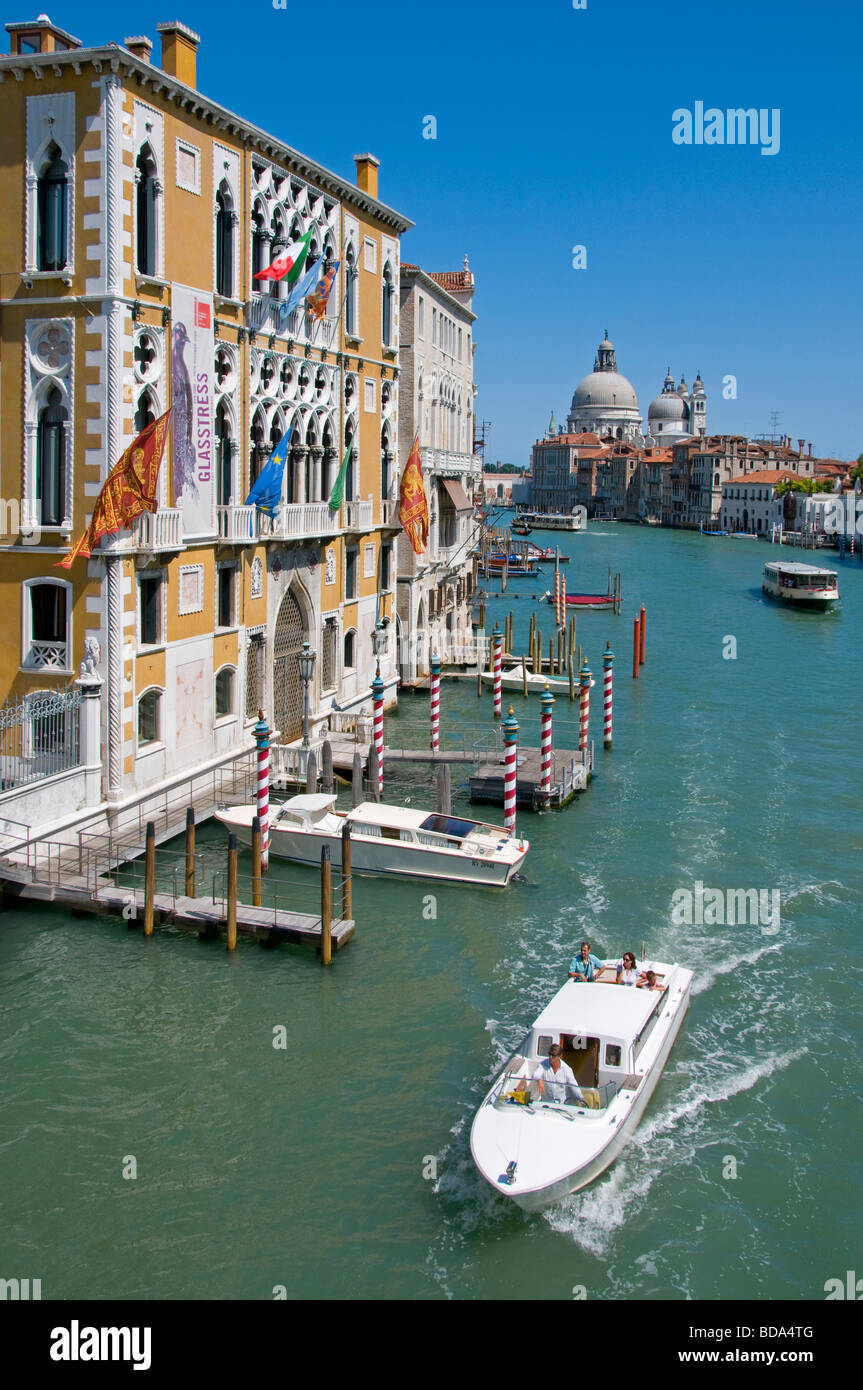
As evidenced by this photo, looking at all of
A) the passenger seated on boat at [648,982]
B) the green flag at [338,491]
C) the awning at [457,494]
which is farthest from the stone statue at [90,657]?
the awning at [457,494]

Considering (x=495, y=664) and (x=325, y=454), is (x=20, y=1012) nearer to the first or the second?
(x=325, y=454)

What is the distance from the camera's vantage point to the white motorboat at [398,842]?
19203 mm

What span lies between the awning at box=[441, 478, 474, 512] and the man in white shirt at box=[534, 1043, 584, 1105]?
2810 cm

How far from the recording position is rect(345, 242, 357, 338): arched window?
90.0 feet

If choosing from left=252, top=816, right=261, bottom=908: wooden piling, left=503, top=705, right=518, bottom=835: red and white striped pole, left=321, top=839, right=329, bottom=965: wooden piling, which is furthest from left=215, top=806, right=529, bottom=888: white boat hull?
left=321, top=839, right=329, bottom=965: wooden piling

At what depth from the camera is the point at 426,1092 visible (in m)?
13.2

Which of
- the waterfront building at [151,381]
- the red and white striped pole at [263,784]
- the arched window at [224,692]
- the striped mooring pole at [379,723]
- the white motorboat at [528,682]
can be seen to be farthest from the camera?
the white motorboat at [528,682]

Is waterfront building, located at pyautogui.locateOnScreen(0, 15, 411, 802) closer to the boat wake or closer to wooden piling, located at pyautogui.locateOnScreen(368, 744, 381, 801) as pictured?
wooden piling, located at pyautogui.locateOnScreen(368, 744, 381, 801)

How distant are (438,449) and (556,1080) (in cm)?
2778

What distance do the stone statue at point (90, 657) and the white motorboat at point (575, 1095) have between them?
26.0ft

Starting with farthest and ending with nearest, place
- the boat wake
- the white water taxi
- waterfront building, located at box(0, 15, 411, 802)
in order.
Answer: the white water taxi, waterfront building, located at box(0, 15, 411, 802), the boat wake

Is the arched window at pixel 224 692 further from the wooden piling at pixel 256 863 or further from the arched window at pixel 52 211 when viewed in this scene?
the arched window at pixel 52 211
